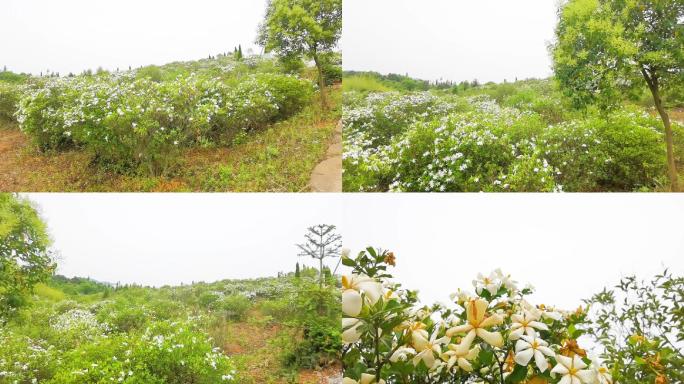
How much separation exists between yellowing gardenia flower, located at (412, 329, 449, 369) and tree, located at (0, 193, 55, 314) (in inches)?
66.5

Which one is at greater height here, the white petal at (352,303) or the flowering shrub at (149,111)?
the flowering shrub at (149,111)

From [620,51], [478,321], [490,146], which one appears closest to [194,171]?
[490,146]

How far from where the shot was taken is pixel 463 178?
7.89ft

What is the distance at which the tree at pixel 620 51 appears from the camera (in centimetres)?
235

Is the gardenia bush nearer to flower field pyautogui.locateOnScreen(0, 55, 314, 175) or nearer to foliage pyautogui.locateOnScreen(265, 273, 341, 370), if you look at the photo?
foliage pyautogui.locateOnScreen(265, 273, 341, 370)

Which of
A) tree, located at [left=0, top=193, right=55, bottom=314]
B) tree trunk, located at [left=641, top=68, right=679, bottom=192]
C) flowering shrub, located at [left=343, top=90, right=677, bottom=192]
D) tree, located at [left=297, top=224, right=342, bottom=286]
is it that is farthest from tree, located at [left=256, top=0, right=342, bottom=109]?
tree trunk, located at [left=641, top=68, right=679, bottom=192]

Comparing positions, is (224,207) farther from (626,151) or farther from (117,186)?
(626,151)

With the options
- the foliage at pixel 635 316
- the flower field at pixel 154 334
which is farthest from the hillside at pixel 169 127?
the foliage at pixel 635 316

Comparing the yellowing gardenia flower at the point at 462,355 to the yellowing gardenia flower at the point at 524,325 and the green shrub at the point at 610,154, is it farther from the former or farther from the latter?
the green shrub at the point at 610,154

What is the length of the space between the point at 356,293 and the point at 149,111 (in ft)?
5.15

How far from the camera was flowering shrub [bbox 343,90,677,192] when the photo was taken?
237cm

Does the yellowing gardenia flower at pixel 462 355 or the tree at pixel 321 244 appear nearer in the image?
the yellowing gardenia flower at pixel 462 355

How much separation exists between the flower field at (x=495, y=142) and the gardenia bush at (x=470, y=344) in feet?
3.57

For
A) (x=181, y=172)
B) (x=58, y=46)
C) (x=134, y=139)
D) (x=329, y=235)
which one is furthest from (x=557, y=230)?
(x=58, y=46)
